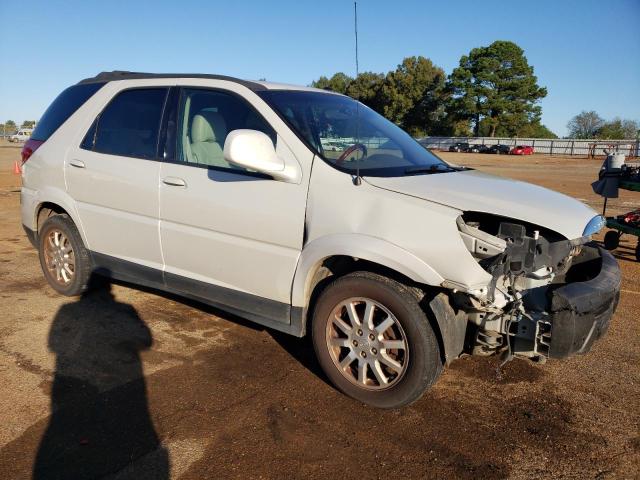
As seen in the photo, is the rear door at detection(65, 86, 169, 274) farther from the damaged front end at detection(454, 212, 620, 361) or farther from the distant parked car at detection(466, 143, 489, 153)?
the distant parked car at detection(466, 143, 489, 153)

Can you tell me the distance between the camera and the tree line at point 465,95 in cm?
6981

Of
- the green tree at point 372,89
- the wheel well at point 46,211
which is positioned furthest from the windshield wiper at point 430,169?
the green tree at point 372,89

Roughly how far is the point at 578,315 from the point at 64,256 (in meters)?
4.38

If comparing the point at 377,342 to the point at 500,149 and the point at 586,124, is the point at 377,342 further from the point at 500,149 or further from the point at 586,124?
the point at 586,124

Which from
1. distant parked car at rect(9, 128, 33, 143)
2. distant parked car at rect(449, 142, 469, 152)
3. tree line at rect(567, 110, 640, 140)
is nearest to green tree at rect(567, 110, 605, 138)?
tree line at rect(567, 110, 640, 140)

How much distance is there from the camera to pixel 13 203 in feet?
37.3

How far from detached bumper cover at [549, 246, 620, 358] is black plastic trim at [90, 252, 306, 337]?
1.52 m

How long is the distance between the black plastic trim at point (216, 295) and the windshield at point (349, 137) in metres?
1.05

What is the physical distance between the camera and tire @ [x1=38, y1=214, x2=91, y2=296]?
4777 mm

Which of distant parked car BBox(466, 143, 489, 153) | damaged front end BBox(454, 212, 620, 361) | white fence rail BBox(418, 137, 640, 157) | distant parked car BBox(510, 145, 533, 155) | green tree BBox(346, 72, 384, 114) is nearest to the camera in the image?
damaged front end BBox(454, 212, 620, 361)

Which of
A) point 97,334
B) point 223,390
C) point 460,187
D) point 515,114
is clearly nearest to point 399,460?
point 223,390

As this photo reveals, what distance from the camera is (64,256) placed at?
4.97 metres

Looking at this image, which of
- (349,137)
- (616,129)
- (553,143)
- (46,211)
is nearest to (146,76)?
(46,211)

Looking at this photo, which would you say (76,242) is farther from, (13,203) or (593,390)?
(13,203)
